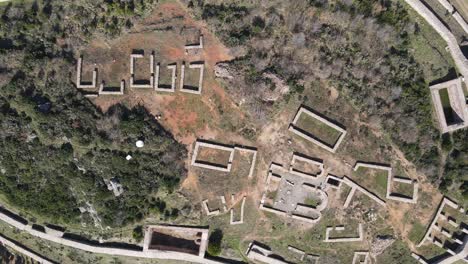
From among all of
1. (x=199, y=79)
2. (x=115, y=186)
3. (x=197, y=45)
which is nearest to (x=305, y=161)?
(x=199, y=79)

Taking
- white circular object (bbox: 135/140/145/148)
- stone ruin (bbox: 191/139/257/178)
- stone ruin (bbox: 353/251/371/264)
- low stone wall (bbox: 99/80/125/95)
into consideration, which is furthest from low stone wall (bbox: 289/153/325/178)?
low stone wall (bbox: 99/80/125/95)

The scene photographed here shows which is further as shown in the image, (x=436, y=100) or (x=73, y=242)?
(x=73, y=242)

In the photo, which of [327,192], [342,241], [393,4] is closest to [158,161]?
[327,192]

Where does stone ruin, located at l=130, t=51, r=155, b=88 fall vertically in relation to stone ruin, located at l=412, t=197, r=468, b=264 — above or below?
above

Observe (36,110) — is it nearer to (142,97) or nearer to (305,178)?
(142,97)

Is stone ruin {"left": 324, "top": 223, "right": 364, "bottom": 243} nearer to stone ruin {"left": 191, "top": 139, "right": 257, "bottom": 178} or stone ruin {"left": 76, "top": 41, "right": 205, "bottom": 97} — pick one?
stone ruin {"left": 191, "top": 139, "right": 257, "bottom": 178}
